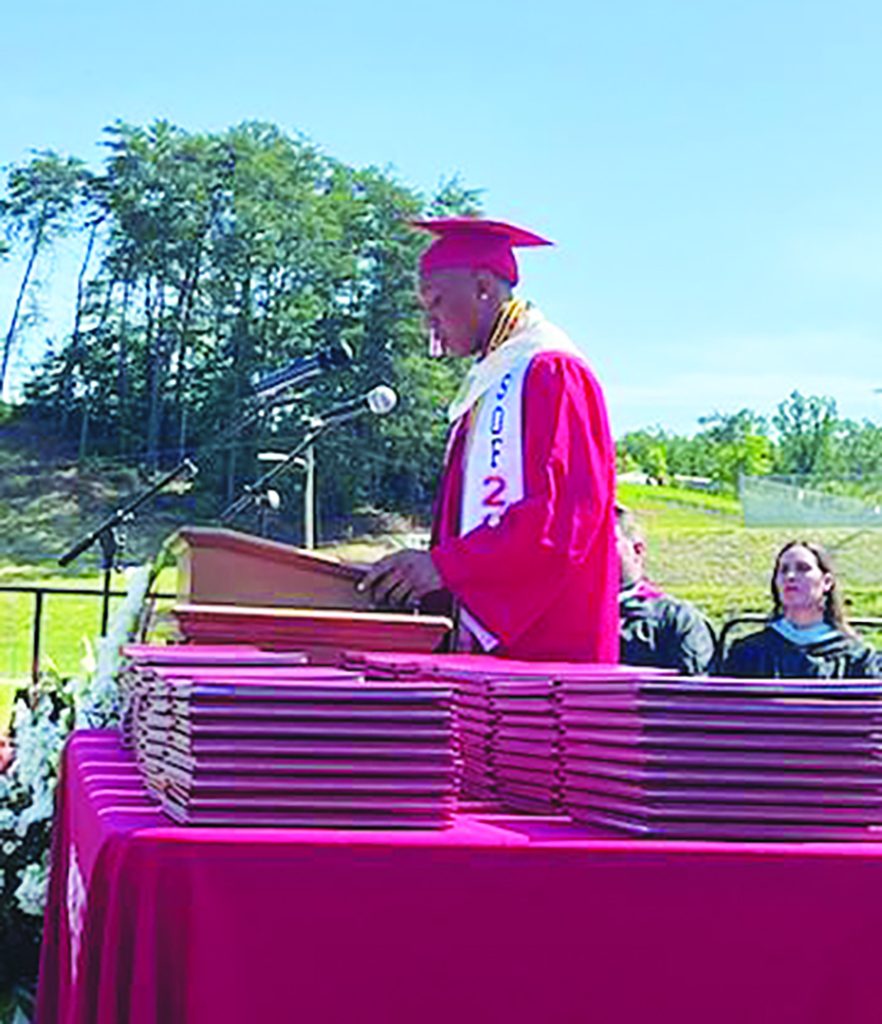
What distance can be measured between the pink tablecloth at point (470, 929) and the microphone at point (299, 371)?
2.21 metres

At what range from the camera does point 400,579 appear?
2.29 meters

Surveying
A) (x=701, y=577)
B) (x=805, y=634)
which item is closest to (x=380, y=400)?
(x=805, y=634)

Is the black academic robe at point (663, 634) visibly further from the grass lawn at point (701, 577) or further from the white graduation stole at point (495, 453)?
the grass lawn at point (701, 577)

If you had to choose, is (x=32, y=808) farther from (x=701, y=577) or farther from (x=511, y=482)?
(x=701, y=577)

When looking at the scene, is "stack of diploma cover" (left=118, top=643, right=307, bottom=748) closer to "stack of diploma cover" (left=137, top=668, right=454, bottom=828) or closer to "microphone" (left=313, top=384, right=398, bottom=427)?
"stack of diploma cover" (left=137, top=668, right=454, bottom=828)

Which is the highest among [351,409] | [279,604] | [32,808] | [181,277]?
[181,277]

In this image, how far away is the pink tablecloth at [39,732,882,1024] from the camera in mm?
1282

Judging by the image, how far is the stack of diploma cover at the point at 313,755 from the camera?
134 cm

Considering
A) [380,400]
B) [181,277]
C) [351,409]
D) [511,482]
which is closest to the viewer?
[511,482]

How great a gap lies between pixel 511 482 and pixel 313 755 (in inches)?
48.0

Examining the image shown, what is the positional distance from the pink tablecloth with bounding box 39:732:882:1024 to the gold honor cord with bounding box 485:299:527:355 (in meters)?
1.43

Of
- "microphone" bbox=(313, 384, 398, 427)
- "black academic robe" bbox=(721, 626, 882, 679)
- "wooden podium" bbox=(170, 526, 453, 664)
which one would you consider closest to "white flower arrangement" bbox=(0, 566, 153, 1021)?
"wooden podium" bbox=(170, 526, 453, 664)

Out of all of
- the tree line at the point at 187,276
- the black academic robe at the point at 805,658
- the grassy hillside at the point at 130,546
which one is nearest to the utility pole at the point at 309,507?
the black academic robe at the point at 805,658

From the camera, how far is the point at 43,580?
99.4ft
